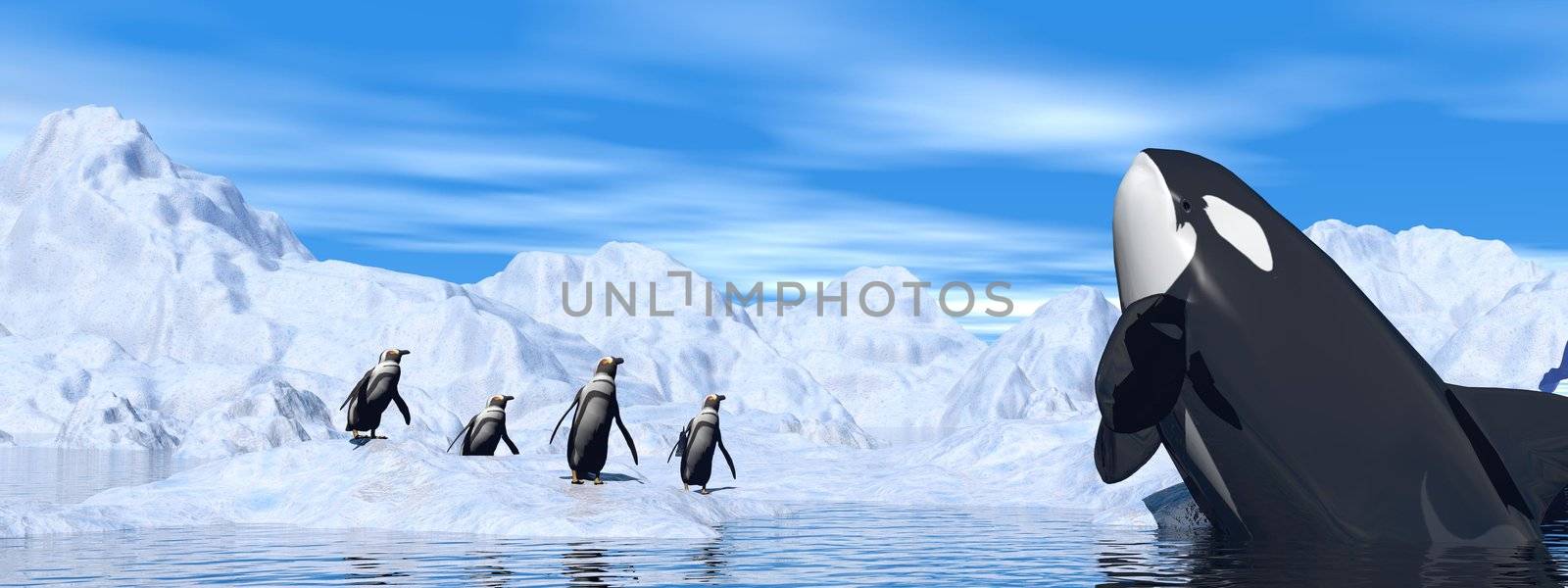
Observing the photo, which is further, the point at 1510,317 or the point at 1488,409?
the point at 1510,317

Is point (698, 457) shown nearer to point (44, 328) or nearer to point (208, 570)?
point (208, 570)

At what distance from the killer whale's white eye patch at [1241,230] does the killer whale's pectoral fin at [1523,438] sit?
2.01m

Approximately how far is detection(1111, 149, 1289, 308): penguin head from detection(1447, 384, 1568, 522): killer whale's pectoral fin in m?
2.28

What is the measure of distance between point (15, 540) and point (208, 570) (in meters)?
4.56

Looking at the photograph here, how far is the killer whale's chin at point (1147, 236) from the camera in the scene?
12.7 meters

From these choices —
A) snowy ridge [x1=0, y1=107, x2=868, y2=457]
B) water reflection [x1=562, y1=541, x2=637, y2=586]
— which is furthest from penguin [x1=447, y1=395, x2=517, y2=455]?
snowy ridge [x1=0, y1=107, x2=868, y2=457]

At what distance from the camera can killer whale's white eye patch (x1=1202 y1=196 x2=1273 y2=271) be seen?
1260 cm

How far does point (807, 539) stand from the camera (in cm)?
1628

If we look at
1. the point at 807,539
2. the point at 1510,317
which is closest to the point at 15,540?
the point at 807,539

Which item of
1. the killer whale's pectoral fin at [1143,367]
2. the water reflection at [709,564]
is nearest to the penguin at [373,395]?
the water reflection at [709,564]

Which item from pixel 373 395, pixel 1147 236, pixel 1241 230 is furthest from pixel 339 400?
pixel 1241 230

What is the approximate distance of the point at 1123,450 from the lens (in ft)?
42.7

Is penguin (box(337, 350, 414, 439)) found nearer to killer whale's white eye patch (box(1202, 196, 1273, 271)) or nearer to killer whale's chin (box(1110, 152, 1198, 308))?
killer whale's chin (box(1110, 152, 1198, 308))

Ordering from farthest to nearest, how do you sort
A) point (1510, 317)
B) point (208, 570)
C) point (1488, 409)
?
point (1510, 317) → point (1488, 409) → point (208, 570)
